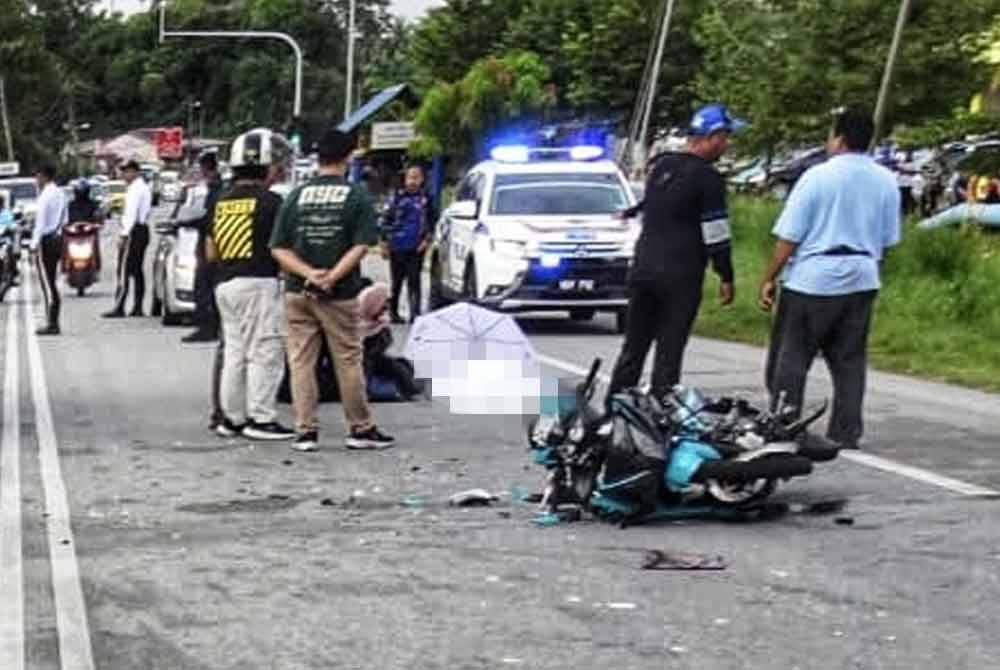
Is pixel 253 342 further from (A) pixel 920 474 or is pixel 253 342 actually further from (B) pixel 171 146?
(B) pixel 171 146

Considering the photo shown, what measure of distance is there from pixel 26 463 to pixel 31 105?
312 ft

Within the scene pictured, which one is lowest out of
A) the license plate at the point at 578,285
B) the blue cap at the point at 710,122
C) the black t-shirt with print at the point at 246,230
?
the license plate at the point at 578,285

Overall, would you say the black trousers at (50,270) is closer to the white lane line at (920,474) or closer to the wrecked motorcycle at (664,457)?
the white lane line at (920,474)

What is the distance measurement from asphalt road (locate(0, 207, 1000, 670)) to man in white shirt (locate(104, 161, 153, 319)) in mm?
10611

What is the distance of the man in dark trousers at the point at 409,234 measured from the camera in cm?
2045

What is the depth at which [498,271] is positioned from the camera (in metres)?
20.3

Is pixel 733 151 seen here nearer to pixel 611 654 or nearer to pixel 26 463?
pixel 26 463

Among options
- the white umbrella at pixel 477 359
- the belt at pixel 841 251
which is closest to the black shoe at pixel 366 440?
the white umbrella at pixel 477 359

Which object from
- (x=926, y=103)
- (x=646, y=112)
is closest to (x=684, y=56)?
(x=646, y=112)

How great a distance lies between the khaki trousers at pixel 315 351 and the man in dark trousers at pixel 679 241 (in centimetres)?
154

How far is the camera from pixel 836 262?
1025 cm

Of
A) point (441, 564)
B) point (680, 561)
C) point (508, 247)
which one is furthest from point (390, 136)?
point (680, 561)

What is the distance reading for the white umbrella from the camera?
11.2 m

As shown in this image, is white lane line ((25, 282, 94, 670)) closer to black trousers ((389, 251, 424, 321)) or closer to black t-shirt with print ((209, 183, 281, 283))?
black t-shirt with print ((209, 183, 281, 283))
